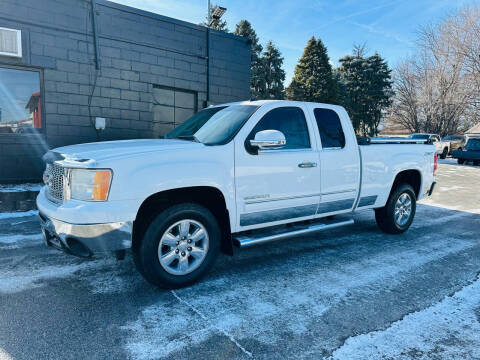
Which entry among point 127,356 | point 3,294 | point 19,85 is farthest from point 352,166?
point 19,85

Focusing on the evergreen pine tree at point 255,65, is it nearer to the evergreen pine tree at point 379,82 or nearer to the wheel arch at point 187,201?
the evergreen pine tree at point 379,82

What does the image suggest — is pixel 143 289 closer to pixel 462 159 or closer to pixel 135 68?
pixel 135 68

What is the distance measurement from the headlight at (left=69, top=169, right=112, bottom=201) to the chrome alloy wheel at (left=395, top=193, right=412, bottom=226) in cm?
450

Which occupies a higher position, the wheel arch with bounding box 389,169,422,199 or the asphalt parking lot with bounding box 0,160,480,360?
the wheel arch with bounding box 389,169,422,199

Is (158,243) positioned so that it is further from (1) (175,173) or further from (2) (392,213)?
(2) (392,213)

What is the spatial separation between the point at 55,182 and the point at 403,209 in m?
5.08

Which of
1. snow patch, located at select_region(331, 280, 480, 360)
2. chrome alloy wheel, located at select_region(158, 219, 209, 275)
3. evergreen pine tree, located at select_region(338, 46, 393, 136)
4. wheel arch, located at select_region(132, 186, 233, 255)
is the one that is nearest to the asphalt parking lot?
snow patch, located at select_region(331, 280, 480, 360)

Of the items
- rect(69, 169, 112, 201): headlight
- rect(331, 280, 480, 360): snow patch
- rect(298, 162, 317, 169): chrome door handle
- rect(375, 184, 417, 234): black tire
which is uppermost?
rect(298, 162, 317, 169): chrome door handle

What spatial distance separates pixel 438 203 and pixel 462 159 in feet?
51.3

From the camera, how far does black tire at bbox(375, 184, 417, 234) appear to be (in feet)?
17.8

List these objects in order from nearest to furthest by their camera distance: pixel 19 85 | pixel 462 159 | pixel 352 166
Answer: pixel 352 166, pixel 19 85, pixel 462 159

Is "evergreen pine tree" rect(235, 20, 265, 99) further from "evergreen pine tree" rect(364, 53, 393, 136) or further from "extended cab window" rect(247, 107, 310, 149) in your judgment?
"extended cab window" rect(247, 107, 310, 149)

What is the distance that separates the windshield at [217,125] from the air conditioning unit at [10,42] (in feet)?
17.4

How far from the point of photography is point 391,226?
5.52 m
